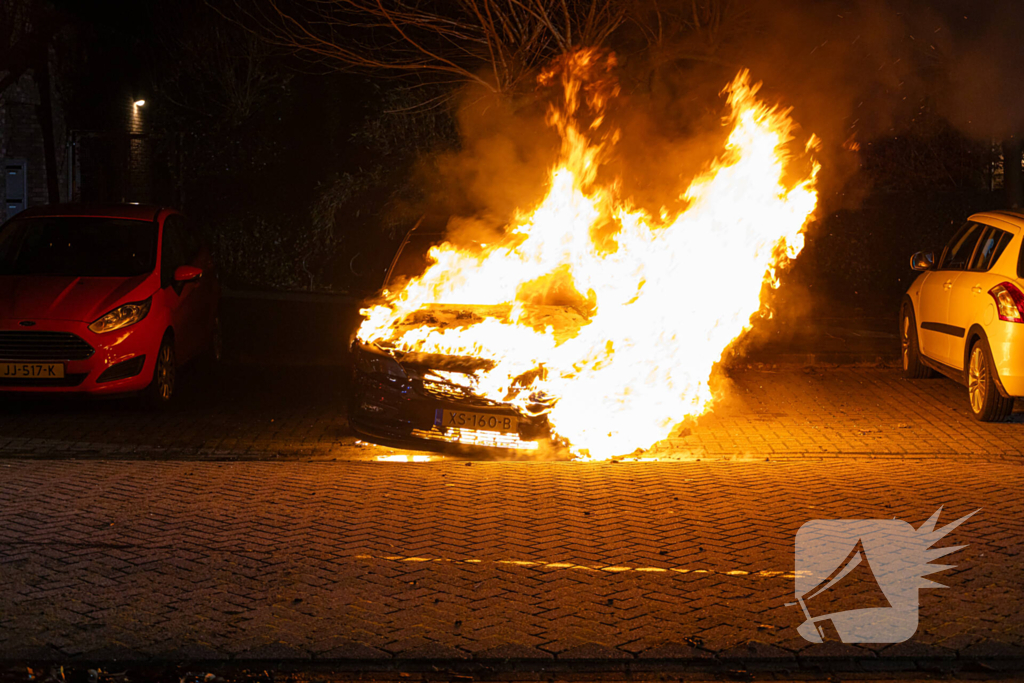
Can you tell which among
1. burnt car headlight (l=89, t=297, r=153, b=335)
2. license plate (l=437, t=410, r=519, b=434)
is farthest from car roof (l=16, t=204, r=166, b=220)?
license plate (l=437, t=410, r=519, b=434)

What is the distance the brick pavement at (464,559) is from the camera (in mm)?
4332

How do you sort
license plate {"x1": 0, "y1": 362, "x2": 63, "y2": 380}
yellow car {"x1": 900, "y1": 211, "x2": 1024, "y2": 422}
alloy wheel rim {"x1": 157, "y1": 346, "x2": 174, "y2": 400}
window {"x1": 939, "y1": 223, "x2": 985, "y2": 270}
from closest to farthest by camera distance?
yellow car {"x1": 900, "y1": 211, "x2": 1024, "y2": 422} → license plate {"x1": 0, "y1": 362, "x2": 63, "y2": 380} → alloy wheel rim {"x1": 157, "y1": 346, "x2": 174, "y2": 400} → window {"x1": 939, "y1": 223, "x2": 985, "y2": 270}

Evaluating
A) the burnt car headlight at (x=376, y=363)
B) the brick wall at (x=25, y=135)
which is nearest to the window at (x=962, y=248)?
the burnt car headlight at (x=376, y=363)

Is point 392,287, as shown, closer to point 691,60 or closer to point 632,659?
point 632,659

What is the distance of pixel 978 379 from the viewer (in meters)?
9.28

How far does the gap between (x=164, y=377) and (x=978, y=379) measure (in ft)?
23.7

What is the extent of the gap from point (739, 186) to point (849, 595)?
17.7 feet

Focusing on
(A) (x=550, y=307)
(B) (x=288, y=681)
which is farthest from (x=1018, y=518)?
(B) (x=288, y=681)

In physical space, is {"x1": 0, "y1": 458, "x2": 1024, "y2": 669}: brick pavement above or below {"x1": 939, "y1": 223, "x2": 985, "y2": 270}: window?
below

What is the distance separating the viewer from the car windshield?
32.1ft

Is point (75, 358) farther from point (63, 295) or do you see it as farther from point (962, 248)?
point (962, 248)

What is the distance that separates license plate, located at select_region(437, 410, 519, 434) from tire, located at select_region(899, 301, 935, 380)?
18.7 ft

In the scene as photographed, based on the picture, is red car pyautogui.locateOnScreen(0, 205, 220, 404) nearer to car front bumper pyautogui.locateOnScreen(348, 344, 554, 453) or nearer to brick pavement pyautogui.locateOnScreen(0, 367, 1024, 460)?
brick pavement pyautogui.locateOnScreen(0, 367, 1024, 460)

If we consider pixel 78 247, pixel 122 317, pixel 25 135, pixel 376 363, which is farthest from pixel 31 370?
pixel 25 135
